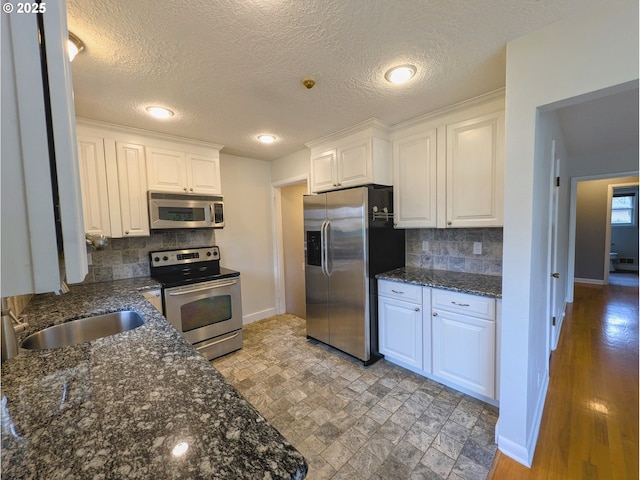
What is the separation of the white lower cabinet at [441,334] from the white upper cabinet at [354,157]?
1.06 metres

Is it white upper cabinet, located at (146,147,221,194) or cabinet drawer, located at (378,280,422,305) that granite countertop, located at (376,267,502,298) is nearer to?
cabinet drawer, located at (378,280,422,305)

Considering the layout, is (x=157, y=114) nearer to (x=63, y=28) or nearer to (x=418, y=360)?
(x=63, y=28)

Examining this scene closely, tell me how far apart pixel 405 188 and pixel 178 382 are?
93.4 inches

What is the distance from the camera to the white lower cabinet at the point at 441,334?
1966 mm

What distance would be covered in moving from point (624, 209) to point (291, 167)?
8.90 metres

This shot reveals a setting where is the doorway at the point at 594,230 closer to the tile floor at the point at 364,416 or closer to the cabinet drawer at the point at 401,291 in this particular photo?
the cabinet drawer at the point at 401,291

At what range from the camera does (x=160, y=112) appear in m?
2.22

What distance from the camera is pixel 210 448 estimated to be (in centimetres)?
63

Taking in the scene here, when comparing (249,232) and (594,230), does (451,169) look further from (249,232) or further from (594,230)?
(594,230)

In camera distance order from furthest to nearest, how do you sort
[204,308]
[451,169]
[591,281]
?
[591,281], [204,308], [451,169]

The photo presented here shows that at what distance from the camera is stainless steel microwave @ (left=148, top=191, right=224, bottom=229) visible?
2.61 m

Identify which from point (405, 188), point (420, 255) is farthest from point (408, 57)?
point (420, 255)

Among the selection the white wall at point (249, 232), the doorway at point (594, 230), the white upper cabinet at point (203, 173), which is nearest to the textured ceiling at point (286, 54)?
the white upper cabinet at point (203, 173)

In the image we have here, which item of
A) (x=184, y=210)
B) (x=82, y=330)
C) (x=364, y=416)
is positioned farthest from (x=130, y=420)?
(x=184, y=210)
